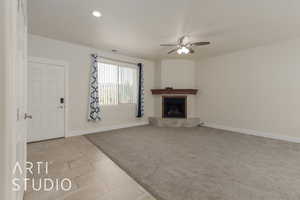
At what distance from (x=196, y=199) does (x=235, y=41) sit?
385cm

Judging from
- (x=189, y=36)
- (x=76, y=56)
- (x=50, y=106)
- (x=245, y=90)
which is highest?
(x=189, y=36)

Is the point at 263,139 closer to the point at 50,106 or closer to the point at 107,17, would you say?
the point at 107,17

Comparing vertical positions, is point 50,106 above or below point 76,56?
below

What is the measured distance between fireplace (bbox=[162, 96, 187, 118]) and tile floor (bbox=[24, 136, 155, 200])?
127 inches

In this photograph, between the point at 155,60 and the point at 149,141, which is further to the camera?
the point at 155,60

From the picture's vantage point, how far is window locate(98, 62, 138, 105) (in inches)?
184

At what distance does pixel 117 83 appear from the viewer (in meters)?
5.04

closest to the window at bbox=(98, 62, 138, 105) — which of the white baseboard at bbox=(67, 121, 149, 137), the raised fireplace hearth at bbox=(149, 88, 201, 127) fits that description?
the white baseboard at bbox=(67, 121, 149, 137)

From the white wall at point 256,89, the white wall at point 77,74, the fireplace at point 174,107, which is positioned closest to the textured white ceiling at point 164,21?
the white wall at point 77,74

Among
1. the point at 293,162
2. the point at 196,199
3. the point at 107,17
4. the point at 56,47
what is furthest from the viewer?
the point at 56,47

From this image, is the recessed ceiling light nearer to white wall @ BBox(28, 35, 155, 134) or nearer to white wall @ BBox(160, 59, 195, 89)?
white wall @ BBox(28, 35, 155, 134)

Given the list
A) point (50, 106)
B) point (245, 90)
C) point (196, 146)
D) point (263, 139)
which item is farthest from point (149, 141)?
point (245, 90)

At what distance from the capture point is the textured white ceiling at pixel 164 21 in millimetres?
2336

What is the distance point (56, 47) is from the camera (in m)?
3.74
